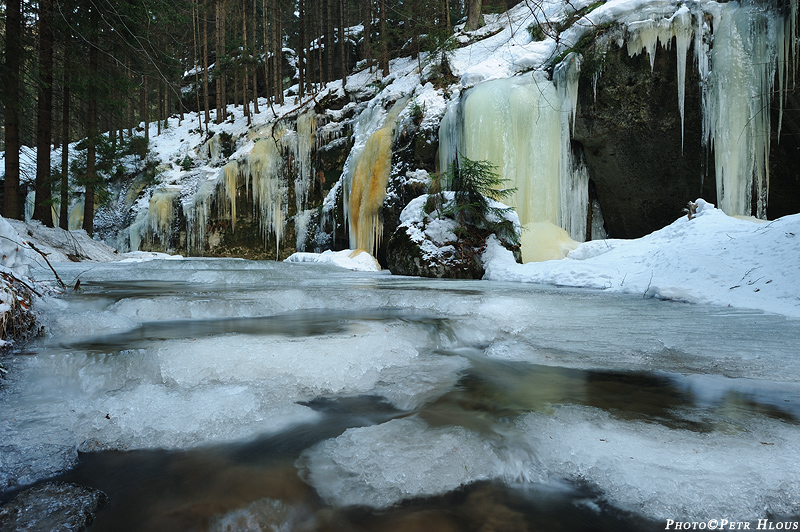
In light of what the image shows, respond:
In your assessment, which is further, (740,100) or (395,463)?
(740,100)

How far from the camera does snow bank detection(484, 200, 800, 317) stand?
4.23 metres

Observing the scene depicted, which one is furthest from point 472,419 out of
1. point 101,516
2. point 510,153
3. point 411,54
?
point 411,54

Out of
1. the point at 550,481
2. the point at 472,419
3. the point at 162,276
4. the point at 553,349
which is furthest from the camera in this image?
the point at 162,276

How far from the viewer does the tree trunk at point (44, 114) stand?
8.30 meters

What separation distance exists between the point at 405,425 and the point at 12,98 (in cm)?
1097

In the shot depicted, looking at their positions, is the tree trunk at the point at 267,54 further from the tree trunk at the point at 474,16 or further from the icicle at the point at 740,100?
the icicle at the point at 740,100

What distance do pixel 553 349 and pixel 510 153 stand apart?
292 inches

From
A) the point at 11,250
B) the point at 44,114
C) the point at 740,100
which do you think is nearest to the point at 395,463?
the point at 11,250

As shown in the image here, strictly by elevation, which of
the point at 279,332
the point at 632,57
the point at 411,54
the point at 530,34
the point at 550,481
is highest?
the point at 411,54

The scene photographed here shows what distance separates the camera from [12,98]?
8164 mm

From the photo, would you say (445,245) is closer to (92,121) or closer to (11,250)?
(11,250)

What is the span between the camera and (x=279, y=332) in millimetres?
2947

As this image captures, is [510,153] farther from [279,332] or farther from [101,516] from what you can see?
[101,516]

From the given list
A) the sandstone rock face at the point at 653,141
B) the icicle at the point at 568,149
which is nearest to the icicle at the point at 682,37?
the sandstone rock face at the point at 653,141
